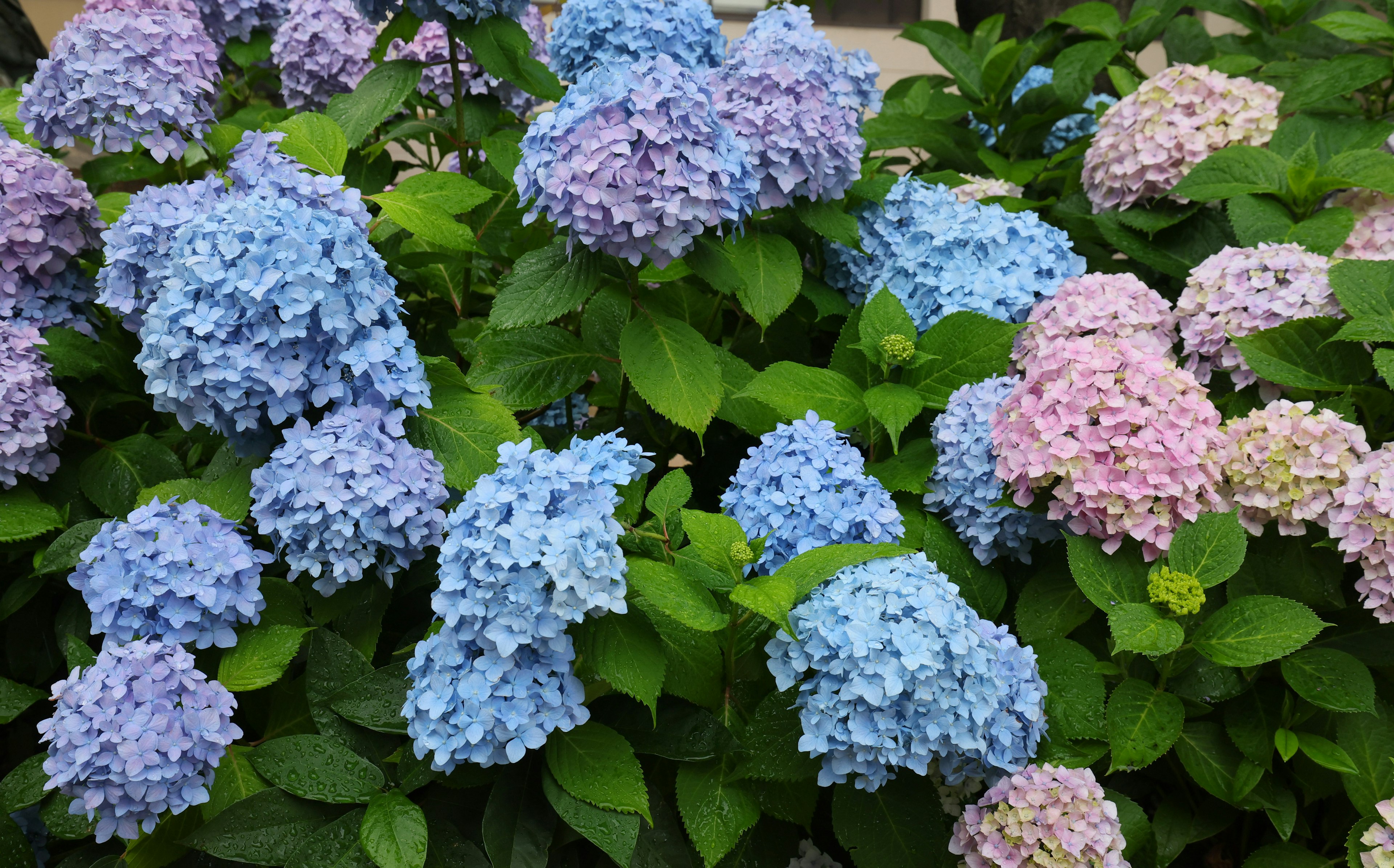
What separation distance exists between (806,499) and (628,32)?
114 centimetres

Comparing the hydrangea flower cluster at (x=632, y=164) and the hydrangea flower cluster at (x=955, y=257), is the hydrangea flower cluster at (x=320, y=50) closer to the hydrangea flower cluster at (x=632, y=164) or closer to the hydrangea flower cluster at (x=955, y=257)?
the hydrangea flower cluster at (x=632, y=164)

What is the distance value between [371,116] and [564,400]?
0.73m

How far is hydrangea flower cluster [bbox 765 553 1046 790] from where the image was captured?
3.81 ft

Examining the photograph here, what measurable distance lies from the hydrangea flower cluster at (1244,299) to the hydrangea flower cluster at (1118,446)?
306 mm

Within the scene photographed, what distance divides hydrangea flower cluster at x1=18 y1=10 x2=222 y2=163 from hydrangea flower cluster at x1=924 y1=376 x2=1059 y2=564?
1520 millimetres

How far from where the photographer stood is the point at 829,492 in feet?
4.49

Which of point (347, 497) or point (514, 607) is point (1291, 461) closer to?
point (514, 607)

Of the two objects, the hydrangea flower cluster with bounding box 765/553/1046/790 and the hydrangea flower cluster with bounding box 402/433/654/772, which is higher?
the hydrangea flower cluster with bounding box 402/433/654/772

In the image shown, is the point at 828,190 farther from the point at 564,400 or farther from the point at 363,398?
the point at 363,398

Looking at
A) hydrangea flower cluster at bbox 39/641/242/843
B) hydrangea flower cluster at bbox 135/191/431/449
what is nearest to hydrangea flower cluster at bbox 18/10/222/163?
hydrangea flower cluster at bbox 135/191/431/449

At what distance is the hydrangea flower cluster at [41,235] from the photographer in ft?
5.40

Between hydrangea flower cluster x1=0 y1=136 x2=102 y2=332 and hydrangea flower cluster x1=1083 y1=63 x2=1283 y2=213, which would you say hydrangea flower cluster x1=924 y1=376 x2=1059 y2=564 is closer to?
hydrangea flower cluster x1=1083 y1=63 x2=1283 y2=213

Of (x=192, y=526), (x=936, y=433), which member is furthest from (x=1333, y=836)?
(x=192, y=526)

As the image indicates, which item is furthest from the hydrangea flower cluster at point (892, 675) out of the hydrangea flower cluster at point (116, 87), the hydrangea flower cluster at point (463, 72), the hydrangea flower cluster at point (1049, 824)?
the hydrangea flower cluster at point (463, 72)
